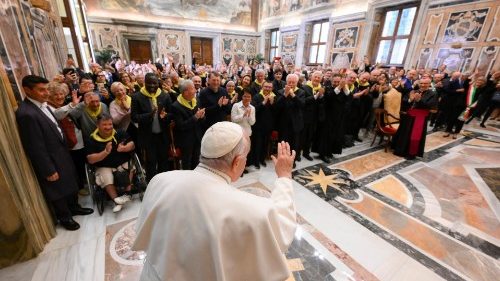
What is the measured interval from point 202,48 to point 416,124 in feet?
53.1

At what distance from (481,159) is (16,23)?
31.7ft

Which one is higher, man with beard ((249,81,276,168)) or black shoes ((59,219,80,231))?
man with beard ((249,81,276,168))

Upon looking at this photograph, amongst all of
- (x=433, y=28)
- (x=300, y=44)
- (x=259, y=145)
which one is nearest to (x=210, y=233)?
(x=259, y=145)

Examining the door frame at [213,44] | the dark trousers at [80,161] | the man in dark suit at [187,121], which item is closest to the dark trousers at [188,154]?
the man in dark suit at [187,121]

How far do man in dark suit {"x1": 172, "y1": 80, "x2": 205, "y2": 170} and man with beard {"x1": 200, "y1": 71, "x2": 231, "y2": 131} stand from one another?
1.05 feet

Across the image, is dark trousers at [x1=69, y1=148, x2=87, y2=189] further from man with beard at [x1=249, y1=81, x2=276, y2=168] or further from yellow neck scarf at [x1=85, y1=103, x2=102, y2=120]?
man with beard at [x1=249, y1=81, x2=276, y2=168]

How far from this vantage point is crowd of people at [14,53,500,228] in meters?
3.18

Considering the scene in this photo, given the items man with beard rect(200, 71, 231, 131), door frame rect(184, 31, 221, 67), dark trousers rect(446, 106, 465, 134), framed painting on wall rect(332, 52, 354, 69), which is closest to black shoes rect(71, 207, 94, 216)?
man with beard rect(200, 71, 231, 131)

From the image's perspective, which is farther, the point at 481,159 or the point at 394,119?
the point at 394,119

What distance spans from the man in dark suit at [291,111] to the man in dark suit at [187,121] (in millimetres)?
1681

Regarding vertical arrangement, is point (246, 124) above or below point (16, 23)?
below

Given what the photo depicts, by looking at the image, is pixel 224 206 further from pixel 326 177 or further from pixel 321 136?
pixel 321 136

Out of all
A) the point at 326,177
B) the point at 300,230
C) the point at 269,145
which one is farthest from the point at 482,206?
the point at 269,145

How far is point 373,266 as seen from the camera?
8.27 ft
